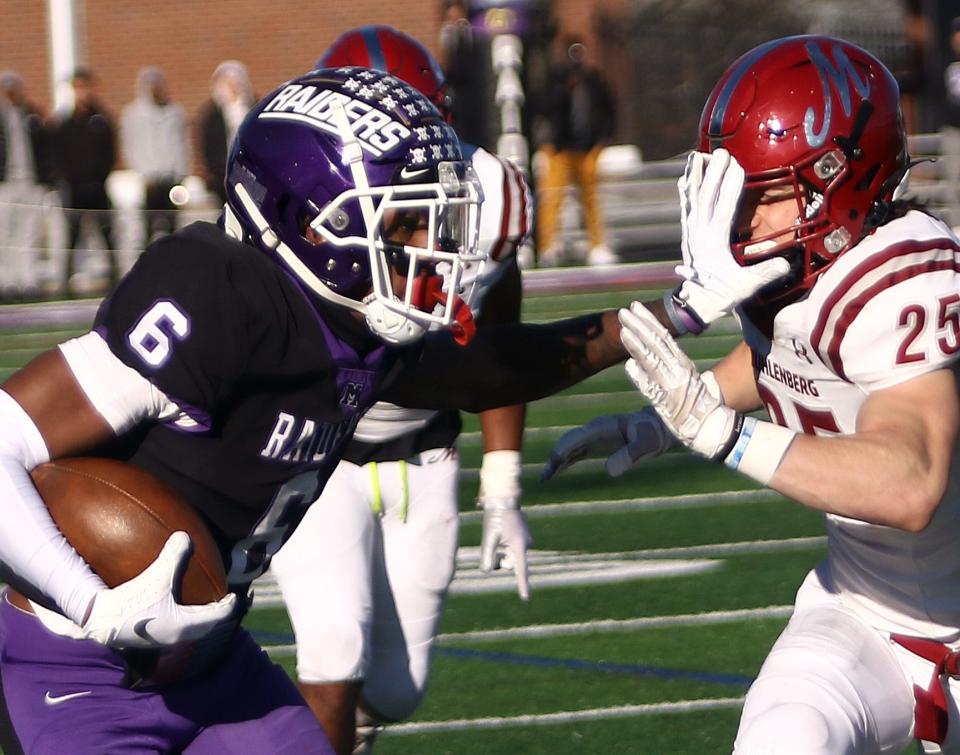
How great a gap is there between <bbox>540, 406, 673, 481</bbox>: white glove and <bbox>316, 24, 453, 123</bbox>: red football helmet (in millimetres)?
1087

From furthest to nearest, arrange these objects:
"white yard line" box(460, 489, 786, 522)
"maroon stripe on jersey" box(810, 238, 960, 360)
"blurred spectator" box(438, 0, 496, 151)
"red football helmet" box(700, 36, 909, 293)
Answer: "blurred spectator" box(438, 0, 496, 151) < "white yard line" box(460, 489, 786, 522) < "red football helmet" box(700, 36, 909, 293) < "maroon stripe on jersey" box(810, 238, 960, 360)

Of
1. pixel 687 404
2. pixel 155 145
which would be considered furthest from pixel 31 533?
pixel 155 145

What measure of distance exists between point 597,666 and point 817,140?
7.39 feet

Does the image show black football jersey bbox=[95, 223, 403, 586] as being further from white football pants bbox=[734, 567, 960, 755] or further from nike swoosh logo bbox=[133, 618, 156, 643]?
white football pants bbox=[734, 567, 960, 755]

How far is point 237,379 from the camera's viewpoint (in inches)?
104

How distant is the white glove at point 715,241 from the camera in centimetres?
303

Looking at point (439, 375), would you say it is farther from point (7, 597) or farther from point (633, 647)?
point (633, 647)

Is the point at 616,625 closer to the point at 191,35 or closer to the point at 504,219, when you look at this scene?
the point at 504,219

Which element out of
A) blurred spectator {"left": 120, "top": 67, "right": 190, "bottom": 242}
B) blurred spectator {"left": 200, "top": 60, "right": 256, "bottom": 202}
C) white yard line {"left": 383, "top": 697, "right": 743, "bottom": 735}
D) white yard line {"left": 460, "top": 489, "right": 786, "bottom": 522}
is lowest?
blurred spectator {"left": 120, "top": 67, "right": 190, "bottom": 242}

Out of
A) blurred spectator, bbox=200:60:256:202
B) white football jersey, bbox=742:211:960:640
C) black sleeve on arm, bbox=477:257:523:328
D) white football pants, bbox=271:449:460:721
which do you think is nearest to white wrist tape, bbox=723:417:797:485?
white football jersey, bbox=742:211:960:640

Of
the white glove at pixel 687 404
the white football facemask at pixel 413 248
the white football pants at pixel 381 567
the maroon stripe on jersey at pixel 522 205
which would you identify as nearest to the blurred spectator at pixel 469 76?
the maroon stripe on jersey at pixel 522 205

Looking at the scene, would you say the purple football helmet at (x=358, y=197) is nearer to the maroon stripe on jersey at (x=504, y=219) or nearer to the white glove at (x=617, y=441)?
the white glove at (x=617, y=441)

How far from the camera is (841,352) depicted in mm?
2979

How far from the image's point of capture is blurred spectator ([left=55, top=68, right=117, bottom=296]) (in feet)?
46.5
